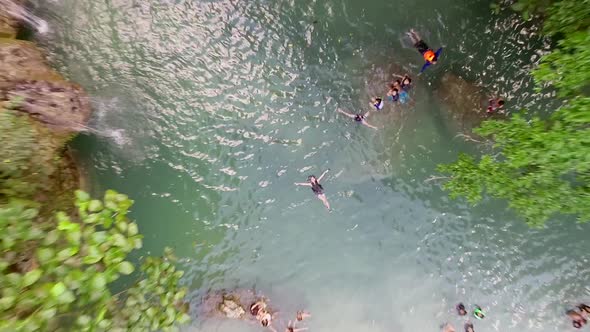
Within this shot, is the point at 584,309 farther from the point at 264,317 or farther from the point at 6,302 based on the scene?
the point at 6,302

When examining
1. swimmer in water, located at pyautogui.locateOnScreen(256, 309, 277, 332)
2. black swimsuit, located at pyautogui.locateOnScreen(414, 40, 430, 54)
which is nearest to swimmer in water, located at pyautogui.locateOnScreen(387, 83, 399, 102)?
black swimsuit, located at pyautogui.locateOnScreen(414, 40, 430, 54)

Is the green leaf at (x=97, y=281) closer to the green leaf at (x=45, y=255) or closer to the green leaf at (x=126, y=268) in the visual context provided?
the green leaf at (x=126, y=268)

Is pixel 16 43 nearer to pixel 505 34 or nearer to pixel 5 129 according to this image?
pixel 5 129

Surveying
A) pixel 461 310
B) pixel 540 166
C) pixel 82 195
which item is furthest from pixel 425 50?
pixel 82 195

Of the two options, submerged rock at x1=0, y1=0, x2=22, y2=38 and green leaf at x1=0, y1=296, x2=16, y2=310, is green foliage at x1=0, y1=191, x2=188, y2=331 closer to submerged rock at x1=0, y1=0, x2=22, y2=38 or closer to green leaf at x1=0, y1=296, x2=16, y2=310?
green leaf at x1=0, y1=296, x2=16, y2=310

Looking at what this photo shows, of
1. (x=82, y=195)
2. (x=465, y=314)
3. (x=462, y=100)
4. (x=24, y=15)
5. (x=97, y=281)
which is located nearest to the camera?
(x=97, y=281)

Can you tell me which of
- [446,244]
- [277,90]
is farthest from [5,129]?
[446,244]
